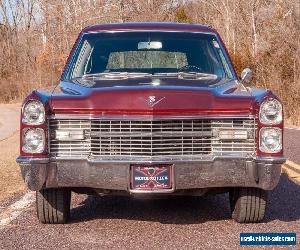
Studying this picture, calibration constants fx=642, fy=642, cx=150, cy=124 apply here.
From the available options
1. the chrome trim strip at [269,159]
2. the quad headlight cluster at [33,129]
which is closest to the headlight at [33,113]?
the quad headlight cluster at [33,129]

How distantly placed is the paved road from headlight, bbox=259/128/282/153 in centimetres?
70

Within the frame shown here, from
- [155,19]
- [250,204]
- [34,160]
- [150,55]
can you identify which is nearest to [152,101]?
[34,160]

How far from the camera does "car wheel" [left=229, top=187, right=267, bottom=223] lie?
17.7 ft

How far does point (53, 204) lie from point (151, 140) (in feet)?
3.53

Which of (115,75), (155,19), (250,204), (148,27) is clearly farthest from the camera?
(155,19)

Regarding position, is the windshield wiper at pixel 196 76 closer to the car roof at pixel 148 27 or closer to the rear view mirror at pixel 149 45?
the rear view mirror at pixel 149 45

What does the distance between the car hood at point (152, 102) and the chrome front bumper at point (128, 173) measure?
39cm

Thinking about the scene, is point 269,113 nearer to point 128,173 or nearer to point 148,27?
point 128,173

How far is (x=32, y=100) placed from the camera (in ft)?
16.4

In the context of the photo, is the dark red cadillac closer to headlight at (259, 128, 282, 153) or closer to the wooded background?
headlight at (259, 128, 282, 153)

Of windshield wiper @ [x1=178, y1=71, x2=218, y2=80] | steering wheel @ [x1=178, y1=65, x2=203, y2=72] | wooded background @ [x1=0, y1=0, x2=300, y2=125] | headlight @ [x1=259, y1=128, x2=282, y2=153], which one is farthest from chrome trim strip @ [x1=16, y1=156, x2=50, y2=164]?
wooded background @ [x1=0, y1=0, x2=300, y2=125]

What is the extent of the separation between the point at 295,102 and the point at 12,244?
15.4 meters

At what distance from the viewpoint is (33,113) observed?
4.98 m

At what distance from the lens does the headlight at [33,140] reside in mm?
4977
